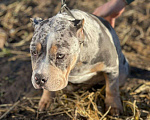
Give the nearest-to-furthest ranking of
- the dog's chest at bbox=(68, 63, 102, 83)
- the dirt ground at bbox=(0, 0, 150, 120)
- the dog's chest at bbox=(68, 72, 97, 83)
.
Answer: the dog's chest at bbox=(68, 63, 102, 83) → the dog's chest at bbox=(68, 72, 97, 83) → the dirt ground at bbox=(0, 0, 150, 120)

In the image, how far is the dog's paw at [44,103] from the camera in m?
2.39

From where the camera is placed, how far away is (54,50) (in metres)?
1.58

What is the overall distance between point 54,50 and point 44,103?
0.99 m

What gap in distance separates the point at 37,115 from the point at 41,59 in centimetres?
88

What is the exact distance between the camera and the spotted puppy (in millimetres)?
1599

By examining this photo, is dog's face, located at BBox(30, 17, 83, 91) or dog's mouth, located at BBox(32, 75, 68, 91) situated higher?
dog's face, located at BBox(30, 17, 83, 91)

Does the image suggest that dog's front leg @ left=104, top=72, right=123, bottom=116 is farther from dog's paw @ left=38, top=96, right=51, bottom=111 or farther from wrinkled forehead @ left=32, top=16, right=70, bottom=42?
wrinkled forehead @ left=32, top=16, right=70, bottom=42

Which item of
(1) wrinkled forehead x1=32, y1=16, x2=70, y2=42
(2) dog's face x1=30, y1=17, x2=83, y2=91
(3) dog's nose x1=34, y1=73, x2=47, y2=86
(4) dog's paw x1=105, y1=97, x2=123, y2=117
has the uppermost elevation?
(1) wrinkled forehead x1=32, y1=16, x2=70, y2=42

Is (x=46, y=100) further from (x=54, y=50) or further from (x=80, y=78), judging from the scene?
(x=54, y=50)

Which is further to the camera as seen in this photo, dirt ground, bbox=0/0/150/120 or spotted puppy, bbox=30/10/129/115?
dirt ground, bbox=0/0/150/120

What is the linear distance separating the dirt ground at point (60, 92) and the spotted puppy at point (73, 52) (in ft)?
0.77

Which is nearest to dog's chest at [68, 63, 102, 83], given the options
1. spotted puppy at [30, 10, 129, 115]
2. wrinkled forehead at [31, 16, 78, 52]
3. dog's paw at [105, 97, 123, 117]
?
spotted puppy at [30, 10, 129, 115]

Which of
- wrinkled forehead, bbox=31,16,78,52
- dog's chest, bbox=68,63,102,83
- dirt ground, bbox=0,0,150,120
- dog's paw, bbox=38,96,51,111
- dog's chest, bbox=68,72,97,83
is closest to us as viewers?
wrinkled forehead, bbox=31,16,78,52

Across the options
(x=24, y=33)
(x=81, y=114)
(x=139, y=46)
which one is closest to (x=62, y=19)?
(x=81, y=114)
